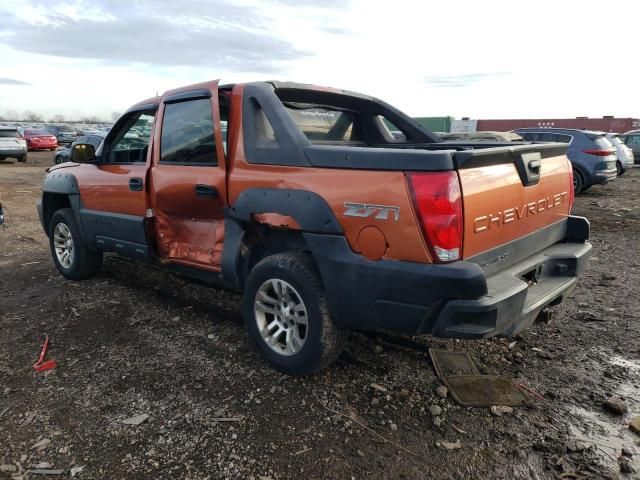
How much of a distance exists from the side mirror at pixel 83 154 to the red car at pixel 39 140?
92.9ft

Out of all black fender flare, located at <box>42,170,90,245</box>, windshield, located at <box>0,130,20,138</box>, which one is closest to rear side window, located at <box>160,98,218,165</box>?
black fender flare, located at <box>42,170,90,245</box>

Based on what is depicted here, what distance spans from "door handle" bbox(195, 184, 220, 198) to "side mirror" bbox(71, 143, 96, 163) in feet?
5.73

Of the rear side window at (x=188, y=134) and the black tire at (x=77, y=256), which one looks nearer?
the rear side window at (x=188, y=134)

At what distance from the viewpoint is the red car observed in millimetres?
28459

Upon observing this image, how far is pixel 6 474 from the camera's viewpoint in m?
2.32

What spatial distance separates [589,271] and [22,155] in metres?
22.8

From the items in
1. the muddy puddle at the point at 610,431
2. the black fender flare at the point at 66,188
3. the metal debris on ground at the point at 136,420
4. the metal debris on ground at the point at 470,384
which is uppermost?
the black fender flare at the point at 66,188

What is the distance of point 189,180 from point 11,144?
826 inches

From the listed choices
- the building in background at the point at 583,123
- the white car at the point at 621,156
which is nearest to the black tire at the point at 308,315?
the white car at the point at 621,156

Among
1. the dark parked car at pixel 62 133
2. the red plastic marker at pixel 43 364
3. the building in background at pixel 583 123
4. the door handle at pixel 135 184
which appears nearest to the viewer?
the red plastic marker at pixel 43 364

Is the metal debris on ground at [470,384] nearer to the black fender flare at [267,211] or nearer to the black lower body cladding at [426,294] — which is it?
the black lower body cladding at [426,294]

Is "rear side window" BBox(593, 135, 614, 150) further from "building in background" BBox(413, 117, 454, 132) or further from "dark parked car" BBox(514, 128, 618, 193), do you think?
"building in background" BBox(413, 117, 454, 132)

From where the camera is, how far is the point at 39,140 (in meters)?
28.6

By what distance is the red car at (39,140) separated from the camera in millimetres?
28459
